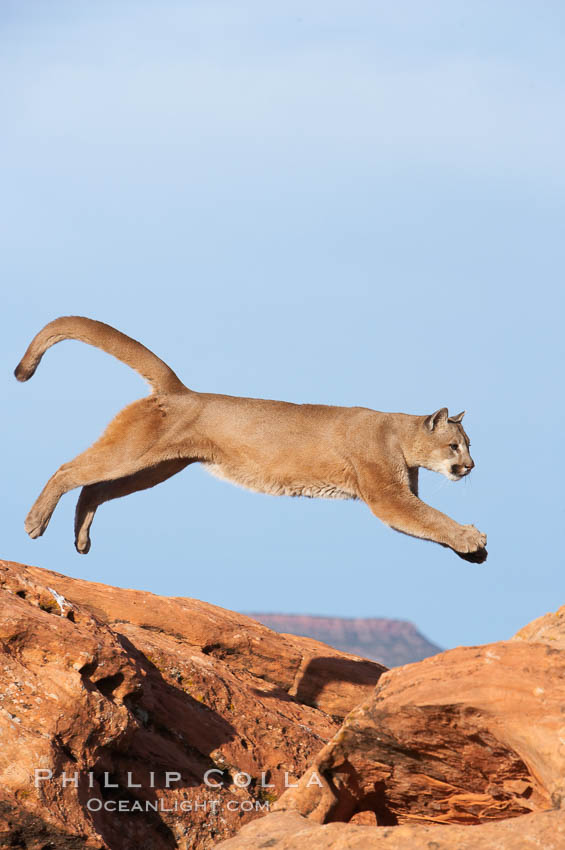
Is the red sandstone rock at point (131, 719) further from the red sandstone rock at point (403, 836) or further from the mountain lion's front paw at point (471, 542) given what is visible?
the mountain lion's front paw at point (471, 542)

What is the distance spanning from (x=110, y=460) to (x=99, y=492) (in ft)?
2.06

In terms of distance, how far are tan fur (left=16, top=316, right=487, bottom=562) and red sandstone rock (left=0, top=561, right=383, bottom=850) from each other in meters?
1.27

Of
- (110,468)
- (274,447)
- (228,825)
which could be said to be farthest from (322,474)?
(228,825)

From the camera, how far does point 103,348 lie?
9.35 meters

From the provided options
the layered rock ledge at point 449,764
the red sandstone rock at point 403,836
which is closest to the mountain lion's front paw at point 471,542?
the layered rock ledge at point 449,764

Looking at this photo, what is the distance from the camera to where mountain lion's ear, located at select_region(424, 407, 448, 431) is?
9508mm

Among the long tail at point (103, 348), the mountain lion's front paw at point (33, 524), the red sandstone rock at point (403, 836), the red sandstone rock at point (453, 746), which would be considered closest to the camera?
the red sandstone rock at point (403, 836)

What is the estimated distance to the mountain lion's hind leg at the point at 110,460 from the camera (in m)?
9.00

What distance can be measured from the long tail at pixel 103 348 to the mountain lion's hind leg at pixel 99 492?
849 millimetres

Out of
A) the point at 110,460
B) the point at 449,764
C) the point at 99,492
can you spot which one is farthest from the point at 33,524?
the point at 449,764

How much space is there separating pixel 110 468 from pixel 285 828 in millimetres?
4563

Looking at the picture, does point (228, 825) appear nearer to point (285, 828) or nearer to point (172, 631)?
point (285, 828)

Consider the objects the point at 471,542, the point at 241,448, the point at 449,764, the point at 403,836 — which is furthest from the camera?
the point at 241,448

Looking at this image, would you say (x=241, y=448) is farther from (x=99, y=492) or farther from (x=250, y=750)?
(x=250, y=750)
